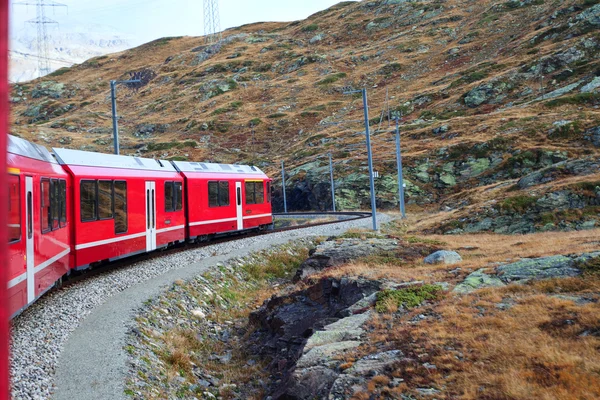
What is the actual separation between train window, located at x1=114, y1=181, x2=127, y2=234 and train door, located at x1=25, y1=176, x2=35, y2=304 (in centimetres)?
611

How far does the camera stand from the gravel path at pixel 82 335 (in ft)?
27.5

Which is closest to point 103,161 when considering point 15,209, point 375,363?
point 15,209

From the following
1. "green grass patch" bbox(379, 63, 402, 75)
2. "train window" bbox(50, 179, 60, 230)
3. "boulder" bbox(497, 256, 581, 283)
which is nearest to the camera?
"boulder" bbox(497, 256, 581, 283)

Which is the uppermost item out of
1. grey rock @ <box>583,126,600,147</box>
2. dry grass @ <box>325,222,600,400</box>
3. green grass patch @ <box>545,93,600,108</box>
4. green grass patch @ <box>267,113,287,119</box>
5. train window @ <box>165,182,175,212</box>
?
green grass patch @ <box>267,113,287,119</box>

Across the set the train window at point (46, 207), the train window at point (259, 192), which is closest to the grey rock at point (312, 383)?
the train window at point (46, 207)

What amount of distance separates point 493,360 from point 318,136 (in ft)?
261

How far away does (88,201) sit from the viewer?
52.4 feet

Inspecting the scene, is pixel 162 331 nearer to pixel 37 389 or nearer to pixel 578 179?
pixel 37 389

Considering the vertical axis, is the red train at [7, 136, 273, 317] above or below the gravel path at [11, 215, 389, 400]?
above

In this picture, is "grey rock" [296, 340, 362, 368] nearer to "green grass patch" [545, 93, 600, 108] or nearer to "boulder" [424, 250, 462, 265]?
"boulder" [424, 250, 462, 265]

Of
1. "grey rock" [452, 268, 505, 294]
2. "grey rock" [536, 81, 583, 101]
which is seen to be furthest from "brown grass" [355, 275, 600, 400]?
"grey rock" [536, 81, 583, 101]

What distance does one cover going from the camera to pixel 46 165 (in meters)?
13.1

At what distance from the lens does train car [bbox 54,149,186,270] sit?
1560 cm

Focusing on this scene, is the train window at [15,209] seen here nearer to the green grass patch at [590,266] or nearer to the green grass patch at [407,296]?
the green grass patch at [407,296]
